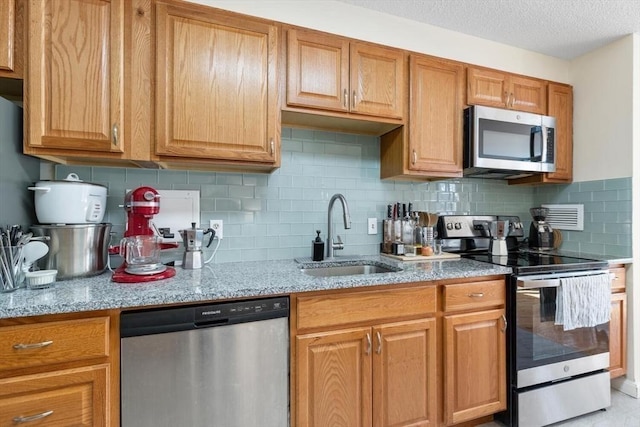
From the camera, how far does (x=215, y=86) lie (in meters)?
1.54

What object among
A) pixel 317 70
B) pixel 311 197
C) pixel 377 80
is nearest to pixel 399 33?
pixel 377 80

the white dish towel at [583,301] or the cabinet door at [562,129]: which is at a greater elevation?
the cabinet door at [562,129]

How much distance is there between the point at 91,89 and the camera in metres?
1.37

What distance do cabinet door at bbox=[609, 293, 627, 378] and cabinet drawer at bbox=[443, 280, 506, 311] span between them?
100 centimetres

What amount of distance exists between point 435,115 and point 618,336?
6.28ft

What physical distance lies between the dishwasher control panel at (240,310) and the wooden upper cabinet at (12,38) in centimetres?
124

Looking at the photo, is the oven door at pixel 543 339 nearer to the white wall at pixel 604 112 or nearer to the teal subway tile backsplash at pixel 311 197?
the teal subway tile backsplash at pixel 311 197

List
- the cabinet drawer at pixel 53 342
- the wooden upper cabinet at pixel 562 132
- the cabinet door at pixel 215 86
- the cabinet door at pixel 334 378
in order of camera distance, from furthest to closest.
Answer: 1. the wooden upper cabinet at pixel 562 132
2. the cabinet door at pixel 215 86
3. the cabinet door at pixel 334 378
4. the cabinet drawer at pixel 53 342

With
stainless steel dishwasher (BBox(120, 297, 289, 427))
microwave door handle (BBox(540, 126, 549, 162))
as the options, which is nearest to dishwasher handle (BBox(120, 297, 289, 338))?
stainless steel dishwasher (BBox(120, 297, 289, 427))

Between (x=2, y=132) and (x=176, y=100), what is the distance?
654 mm

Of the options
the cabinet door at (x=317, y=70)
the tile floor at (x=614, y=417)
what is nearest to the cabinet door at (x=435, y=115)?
the cabinet door at (x=317, y=70)

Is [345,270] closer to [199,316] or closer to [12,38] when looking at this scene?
[199,316]

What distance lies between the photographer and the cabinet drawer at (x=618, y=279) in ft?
6.86

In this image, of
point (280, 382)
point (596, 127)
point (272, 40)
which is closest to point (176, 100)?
point (272, 40)
